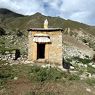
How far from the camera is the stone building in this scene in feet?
71.9

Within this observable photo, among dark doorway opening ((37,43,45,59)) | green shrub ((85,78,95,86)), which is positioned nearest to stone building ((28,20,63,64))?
dark doorway opening ((37,43,45,59))

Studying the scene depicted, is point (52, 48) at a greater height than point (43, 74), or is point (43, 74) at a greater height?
point (52, 48)

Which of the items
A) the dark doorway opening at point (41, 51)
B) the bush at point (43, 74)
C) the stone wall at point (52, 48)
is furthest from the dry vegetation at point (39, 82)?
the dark doorway opening at point (41, 51)

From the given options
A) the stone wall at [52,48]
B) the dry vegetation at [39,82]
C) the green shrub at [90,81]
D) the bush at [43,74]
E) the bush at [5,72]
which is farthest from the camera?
the stone wall at [52,48]

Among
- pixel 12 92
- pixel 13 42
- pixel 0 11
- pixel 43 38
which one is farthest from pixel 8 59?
pixel 0 11

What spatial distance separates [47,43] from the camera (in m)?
22.1

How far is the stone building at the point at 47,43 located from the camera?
21.9 meters

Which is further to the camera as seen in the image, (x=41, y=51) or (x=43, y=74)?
(x=41, y=51)

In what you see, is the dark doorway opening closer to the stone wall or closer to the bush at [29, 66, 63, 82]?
the stone wall

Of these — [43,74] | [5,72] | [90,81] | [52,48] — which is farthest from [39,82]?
[52,48]

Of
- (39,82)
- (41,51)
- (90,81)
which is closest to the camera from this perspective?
(39,82)

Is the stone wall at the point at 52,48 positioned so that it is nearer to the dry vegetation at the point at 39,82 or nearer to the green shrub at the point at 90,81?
the dry vegetation at the point at 39,82

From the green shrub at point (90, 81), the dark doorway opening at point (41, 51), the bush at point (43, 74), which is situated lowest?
the green shrub at point (90, 81)

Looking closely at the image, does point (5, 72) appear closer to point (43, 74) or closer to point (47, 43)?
point (43, 74)
